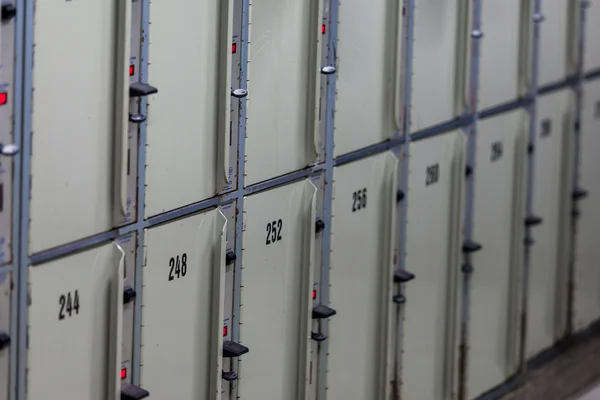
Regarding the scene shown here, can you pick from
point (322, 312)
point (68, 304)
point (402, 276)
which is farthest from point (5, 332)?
point (402, 276)

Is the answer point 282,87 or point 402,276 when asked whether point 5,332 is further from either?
point 402,276

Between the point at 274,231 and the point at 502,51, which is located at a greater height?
the point at 502,51

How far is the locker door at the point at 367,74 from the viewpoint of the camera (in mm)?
5953

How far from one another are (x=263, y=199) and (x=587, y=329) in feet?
14.6

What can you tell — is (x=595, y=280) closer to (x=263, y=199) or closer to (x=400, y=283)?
(x=400, y=283)

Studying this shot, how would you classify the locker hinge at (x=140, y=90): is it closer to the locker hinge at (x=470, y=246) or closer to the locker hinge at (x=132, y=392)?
the locker hinge at (x=132, y=392)

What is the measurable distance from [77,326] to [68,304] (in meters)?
0.11

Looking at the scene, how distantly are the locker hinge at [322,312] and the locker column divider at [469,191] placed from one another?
1551 millimetres

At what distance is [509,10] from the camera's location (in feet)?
24.2

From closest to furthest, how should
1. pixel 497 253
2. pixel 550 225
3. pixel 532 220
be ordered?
1. pixel 497 253
2. pixel 532 220
3. pixel 550 225

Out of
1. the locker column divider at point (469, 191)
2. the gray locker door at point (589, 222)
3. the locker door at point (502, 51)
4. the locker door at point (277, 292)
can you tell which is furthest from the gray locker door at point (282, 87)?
the gray locker door at point (589, 222)

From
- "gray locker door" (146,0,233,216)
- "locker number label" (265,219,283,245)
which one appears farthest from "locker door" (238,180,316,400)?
"gray locker door" (146,0,233,216)

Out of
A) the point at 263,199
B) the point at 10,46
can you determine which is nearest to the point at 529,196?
the point at 263,199

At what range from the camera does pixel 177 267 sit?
200 inches
